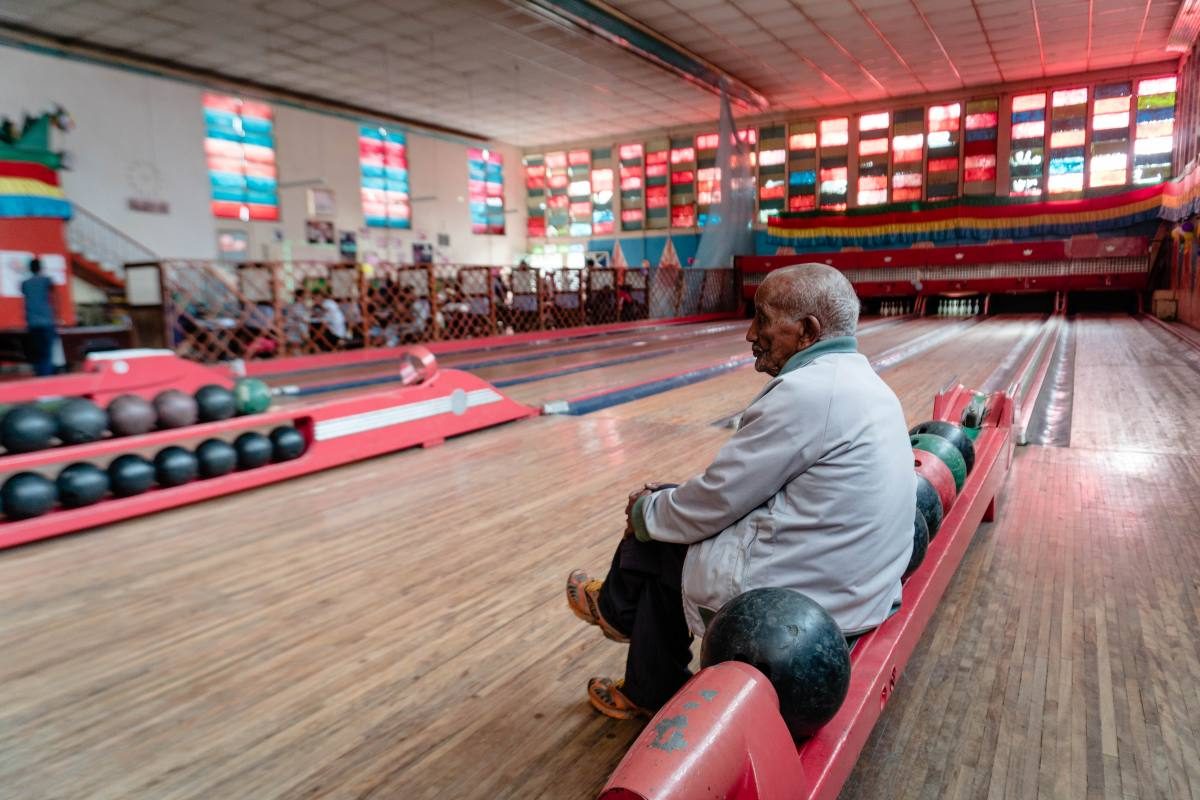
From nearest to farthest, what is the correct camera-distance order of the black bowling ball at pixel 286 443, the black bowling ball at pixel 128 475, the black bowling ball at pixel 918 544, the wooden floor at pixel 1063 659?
the wooden floor at pixel 1063 659 → the black bowling ball at pixel 918 544 → the black bowling ball at pixel 128 475 → the black bowling ball at pixel 286 443

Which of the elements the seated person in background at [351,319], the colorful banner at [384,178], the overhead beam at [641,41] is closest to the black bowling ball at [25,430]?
the seated person in background at [351,319]

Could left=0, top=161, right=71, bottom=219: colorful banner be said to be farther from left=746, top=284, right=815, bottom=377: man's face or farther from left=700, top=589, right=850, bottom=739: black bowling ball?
left=700, top=589, right=850, bottom=739: black bowling ball

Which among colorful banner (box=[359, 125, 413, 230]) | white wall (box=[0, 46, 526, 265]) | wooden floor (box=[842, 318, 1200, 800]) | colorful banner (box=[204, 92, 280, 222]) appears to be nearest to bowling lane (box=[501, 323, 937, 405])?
wooden floor (box=[842, 318, 1200, 800])

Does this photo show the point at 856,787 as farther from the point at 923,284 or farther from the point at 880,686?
the point at 923,284

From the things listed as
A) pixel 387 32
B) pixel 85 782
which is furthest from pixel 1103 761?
pixel 387 32

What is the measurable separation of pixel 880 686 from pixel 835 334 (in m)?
0.56

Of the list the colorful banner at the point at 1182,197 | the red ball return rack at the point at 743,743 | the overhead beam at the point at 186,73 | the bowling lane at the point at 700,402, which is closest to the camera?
the red ball return rack at the point at 743,743

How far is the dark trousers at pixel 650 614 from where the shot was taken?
130 cm

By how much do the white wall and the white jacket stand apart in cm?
1120

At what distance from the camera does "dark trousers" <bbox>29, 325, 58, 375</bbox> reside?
6.31 metres

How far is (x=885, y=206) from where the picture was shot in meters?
13.0

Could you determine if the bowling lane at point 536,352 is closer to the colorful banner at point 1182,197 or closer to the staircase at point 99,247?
the staircase at point 99,247

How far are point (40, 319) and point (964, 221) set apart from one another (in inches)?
491

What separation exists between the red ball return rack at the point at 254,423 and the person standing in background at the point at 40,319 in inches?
97.9
